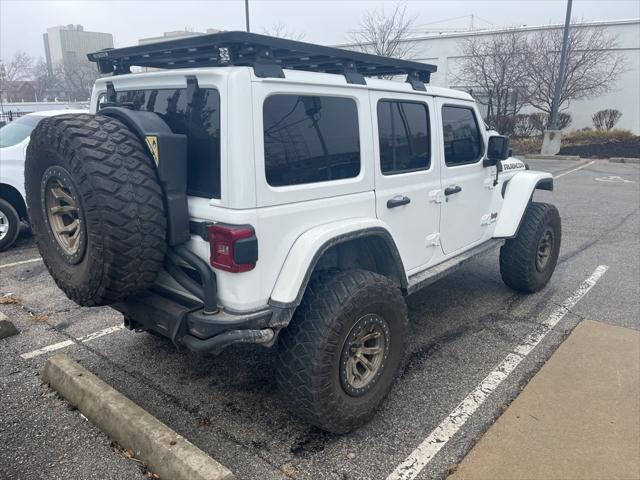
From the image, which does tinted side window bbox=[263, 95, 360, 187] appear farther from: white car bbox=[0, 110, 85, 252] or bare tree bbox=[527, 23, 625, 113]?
bare tree bbox=[527, 23, 625, 113]

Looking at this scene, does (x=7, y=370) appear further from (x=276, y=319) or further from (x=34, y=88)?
(x=34, y=88)

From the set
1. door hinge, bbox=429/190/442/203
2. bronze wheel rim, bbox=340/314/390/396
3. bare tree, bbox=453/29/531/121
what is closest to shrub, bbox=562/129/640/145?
bare tree, bbox=453/29/531/121

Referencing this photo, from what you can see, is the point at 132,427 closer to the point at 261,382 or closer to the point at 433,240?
the point at 261,382

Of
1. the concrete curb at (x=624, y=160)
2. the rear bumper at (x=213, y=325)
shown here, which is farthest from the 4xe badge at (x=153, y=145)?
the concrete curb at (x=624, y=160)

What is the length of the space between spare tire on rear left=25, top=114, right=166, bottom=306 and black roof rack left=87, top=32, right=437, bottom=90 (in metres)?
0.61

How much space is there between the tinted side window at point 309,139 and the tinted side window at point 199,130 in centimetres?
25

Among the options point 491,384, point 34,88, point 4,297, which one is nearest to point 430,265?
point 491,384

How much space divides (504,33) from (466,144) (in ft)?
79.2

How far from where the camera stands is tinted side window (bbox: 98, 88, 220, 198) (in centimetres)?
244

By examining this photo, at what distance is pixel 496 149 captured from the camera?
14.2ft

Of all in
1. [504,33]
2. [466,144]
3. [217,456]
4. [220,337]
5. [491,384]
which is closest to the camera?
[220,337]

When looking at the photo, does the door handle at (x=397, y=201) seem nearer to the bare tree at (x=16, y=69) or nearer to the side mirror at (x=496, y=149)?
the side mirror at (x=496, y=149)

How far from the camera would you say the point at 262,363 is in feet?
12.0

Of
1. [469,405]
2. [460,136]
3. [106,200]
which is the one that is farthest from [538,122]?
[106,200]
